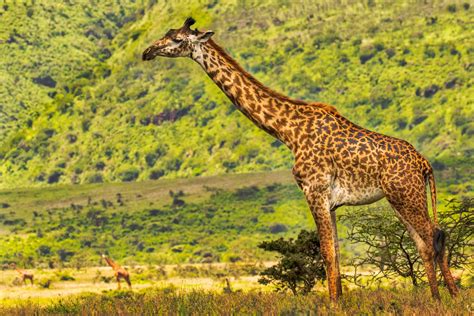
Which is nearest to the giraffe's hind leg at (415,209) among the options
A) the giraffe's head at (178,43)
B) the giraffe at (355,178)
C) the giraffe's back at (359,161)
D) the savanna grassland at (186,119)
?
the giraffe at (355,178)

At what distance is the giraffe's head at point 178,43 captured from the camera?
49.0 feet

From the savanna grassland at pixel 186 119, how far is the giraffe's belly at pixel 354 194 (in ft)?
222

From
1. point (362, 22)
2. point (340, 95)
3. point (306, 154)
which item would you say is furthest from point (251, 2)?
point (306, 154)

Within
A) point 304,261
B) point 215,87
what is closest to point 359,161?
point 304,261

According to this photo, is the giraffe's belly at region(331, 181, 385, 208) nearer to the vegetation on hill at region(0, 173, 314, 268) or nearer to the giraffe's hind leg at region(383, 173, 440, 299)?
the giraffe's hind leg at region(383, 173, 440, 299)

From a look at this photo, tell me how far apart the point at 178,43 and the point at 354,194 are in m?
3.56

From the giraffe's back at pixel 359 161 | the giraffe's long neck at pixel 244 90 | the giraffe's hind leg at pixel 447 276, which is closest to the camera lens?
the giraffe's back at pixel 359 161

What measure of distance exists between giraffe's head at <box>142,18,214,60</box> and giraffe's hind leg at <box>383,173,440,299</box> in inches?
144

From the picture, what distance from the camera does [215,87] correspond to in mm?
149250

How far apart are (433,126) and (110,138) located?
51.2m

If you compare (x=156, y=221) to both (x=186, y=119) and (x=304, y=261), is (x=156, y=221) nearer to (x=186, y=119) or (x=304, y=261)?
(x=186, y=119)

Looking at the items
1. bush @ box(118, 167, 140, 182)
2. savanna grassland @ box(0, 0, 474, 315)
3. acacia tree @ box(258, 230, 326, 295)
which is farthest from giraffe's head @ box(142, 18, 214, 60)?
bush @ box(118, 167, 140, 182)

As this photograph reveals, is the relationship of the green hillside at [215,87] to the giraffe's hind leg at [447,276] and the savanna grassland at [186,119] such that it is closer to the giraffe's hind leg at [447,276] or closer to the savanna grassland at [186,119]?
the savanna grassland at [186,119]

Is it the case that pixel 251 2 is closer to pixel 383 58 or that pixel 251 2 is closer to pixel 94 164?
pixel 383 58
